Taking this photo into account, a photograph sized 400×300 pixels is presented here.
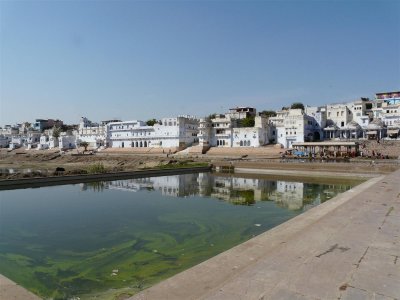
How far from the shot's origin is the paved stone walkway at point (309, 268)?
16.6 feet

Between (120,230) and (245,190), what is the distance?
13.9m

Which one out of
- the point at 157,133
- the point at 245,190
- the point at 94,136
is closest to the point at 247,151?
the point at 157,133

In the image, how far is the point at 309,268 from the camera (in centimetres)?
607

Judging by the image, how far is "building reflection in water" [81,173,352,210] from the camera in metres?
20.0

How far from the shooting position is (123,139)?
Result: 255 feet

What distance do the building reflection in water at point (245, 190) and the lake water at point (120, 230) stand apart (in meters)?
0.07

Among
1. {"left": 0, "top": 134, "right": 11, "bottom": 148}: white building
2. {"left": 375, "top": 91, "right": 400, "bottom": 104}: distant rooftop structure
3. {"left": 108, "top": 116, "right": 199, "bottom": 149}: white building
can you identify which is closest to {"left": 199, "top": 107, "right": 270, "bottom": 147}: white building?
{"left": 108, "top": 116, "right": 199, "bottom": 149}: white building

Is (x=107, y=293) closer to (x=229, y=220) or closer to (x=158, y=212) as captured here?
(x=229, y=220)

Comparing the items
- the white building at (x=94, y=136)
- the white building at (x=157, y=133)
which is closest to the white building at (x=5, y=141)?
the white building at (x=94, y=136)

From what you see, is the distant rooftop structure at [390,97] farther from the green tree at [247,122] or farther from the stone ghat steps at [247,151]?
the stone ghat steps at [247,151]

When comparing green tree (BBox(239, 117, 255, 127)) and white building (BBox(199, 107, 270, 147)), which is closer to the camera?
white building (BBox(199, 107, 270, 147))

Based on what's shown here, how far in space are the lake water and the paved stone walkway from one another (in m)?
1.53

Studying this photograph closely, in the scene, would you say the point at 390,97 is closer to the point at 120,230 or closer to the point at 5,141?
the point at 120,230

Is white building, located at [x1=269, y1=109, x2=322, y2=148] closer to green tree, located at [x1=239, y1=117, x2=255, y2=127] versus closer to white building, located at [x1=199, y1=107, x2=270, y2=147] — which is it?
white building, located at [x1=199, y1=107, x2=270, y2=147]
